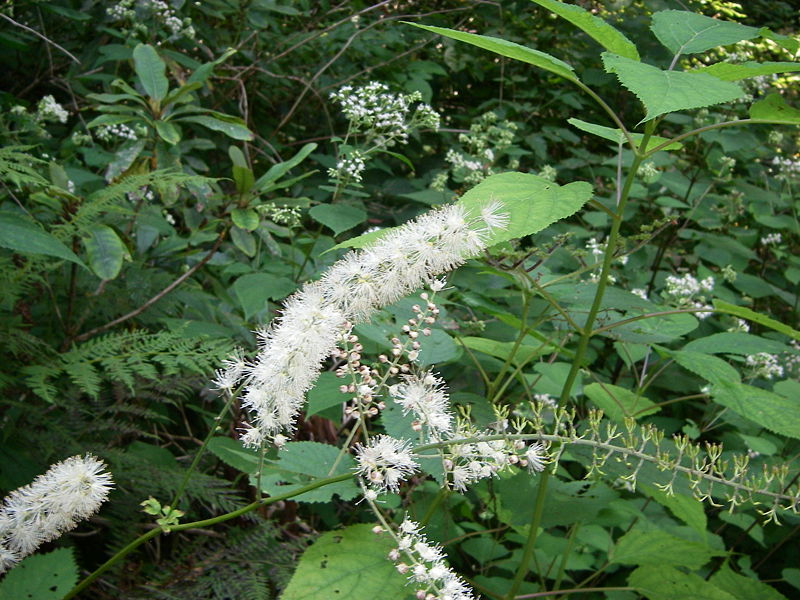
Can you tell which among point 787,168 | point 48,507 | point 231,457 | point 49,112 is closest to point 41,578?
point 48,507

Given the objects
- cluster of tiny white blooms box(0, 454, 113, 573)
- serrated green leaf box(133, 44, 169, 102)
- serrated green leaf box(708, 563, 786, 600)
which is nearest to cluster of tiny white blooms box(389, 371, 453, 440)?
cluster of tiny white blooms box(0, 454, 113, 573)

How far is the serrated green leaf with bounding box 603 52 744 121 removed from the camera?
2.73ft

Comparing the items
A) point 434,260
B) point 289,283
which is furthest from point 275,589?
point 434,260

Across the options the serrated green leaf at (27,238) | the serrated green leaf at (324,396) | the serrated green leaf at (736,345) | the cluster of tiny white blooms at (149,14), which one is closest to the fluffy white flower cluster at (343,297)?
the serrated green leaf at (324,396)

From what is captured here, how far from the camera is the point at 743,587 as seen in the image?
5.56 feet

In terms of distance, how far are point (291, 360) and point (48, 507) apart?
425 mm

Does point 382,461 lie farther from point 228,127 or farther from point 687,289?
point 687,289

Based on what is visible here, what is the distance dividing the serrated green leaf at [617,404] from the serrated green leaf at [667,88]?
75 centimetres

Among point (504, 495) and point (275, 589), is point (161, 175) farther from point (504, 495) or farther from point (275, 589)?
point (504, 495)

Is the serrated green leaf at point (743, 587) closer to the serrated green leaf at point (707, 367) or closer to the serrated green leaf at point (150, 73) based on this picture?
the serrated green leaf at point (707, 367)

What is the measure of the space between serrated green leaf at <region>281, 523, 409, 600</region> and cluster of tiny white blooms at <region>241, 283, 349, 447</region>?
0.87ft

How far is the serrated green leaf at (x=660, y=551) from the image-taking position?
1.51 metres

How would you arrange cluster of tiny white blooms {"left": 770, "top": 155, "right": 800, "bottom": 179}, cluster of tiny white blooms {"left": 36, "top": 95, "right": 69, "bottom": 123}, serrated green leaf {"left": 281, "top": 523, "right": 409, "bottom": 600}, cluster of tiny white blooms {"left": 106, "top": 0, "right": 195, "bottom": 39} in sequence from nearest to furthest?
serrated green leaf {"left": 281, "top": 523, "right": 409, "bottom": 600} → cluster of tiny white blooms {"left": 36, "top": 95, "right": 69, "bottom": 123} → cluster of tiny white blooms {"left": 106, "top": 0, "right": 195, "bottom": 39} → cluster of tiny white blooms {"left": 770, "top": 155, "right": 800, "bottom": 179}

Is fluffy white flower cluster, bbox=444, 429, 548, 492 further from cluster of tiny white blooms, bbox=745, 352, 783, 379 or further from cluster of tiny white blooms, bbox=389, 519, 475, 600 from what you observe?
cluster of tiny white blooms, bbox=745, 352, 783, 379
